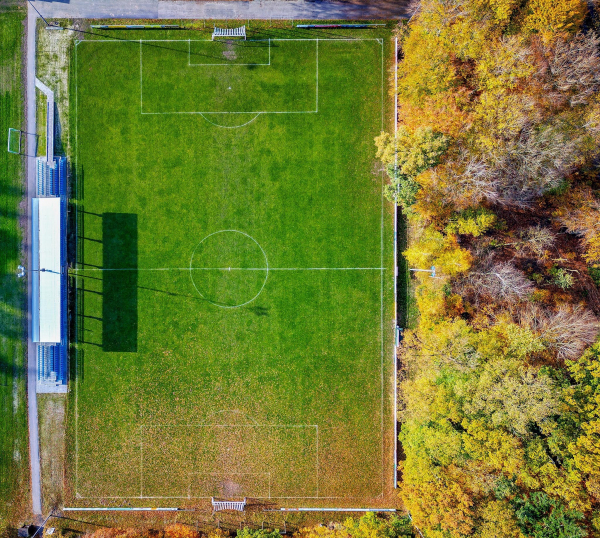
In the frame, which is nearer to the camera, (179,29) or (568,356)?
(568,356)

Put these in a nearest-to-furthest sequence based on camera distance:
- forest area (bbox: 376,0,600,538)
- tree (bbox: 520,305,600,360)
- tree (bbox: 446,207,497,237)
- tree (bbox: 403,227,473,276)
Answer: forest area (bbox: 376,0,600,538), tree (bbox: 520,305,600,360), tree (bbox: 446,207,497,237), tree (bbox: 403,227,473,276)

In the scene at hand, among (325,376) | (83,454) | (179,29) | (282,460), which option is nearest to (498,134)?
(325,376)

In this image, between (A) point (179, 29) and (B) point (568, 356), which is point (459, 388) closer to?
(B) point (568, 356)

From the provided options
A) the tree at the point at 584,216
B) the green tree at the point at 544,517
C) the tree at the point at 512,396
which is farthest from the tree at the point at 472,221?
the green tree at the point at 544,517

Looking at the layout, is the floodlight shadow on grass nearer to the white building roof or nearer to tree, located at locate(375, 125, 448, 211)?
the white building roof

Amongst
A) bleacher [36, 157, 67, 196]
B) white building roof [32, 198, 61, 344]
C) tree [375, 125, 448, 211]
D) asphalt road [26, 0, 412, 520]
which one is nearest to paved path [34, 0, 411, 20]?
asphalt road [26, 0, 412, 520]

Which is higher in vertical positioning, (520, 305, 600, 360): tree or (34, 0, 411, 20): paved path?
(34, 0, 411, 20): paved path
